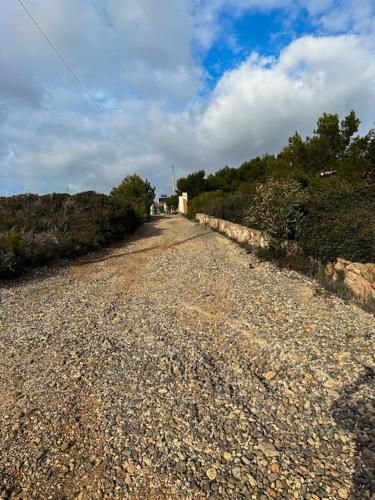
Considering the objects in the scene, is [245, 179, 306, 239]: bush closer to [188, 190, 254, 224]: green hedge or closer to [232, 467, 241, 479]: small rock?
[188, 190, 254, 224]: green hedge

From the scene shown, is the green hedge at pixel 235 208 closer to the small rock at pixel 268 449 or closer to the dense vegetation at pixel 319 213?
the dense vegetation at pixel 319 213

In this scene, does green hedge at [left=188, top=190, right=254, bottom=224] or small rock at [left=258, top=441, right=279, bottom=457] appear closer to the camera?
small rock at [left=258, top=441, right=279, bottom=457]

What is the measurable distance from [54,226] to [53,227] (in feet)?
0.34

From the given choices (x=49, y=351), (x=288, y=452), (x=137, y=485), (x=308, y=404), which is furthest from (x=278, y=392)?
(x=49, y=351)

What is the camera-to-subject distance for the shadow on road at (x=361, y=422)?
271 centimetres

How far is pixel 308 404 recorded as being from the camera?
370cm

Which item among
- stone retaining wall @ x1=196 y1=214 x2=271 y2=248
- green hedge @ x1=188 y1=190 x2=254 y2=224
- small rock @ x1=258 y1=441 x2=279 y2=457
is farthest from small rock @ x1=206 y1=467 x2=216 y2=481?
green hedge @ x1=188 y1=190 x2=254 y2=224

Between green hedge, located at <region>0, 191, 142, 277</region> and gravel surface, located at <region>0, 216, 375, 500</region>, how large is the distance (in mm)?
2714

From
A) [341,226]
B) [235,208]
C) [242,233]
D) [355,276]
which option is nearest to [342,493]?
[355,276]

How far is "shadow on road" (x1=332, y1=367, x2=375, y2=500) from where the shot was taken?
271cm

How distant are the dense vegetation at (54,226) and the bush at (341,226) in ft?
24.4

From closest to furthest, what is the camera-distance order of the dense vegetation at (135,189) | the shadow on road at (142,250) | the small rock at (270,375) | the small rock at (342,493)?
the small rock at (342,493) < the small rock at (270,375) < the shadow on road at (142,250) < the dense vegetation at (135,189)

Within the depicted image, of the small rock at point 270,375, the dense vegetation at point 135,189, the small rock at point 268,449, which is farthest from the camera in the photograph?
the dense vegetation at point 135,189

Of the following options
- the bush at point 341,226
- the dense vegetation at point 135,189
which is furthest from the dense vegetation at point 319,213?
the dense vegetation at point 135,189
